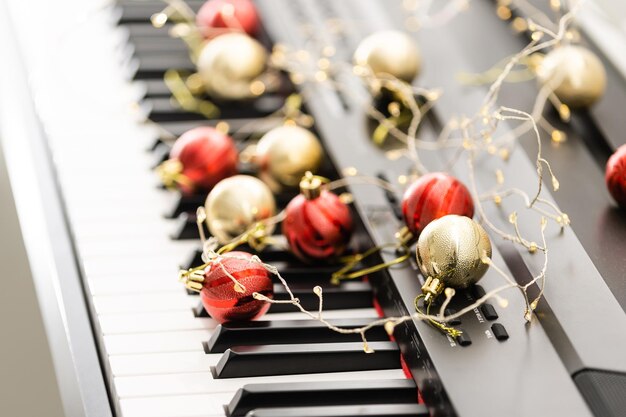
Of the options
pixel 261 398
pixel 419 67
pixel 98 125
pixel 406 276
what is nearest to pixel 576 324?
pixel 406 276

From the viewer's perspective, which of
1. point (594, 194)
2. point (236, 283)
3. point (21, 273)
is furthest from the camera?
point (21, 273)

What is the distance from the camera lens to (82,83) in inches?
57.8

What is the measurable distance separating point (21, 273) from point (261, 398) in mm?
848

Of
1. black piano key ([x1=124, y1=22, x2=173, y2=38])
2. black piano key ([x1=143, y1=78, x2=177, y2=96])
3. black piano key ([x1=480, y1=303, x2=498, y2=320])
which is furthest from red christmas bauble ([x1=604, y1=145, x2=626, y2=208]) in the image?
black piano key ([x1=124, y1=22, x2=173, y2=38])

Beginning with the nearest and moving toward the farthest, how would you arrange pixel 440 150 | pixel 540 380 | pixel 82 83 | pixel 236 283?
pixel 540 380
pixel 236 283
pixel 440 150
pixel 82 83

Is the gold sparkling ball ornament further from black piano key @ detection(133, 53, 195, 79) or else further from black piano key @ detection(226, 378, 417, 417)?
black piano key @ detection(133, 53, 195, 79)

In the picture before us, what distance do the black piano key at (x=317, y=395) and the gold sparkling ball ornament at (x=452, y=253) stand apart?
0.32ft

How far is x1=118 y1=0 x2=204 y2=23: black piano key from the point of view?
1571 millimetres

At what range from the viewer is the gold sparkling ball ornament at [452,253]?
3.18 feet

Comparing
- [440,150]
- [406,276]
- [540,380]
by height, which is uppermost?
[440,150]

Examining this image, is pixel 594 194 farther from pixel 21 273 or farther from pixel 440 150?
pixel 21 273

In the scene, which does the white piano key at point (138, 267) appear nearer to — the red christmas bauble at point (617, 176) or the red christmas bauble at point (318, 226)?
the red christmas bauble at point (318, 226)

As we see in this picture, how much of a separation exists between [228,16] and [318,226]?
54cm

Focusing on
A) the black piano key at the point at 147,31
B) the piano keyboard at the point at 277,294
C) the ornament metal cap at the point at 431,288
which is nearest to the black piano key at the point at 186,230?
the piano keyboard at the point at 277,294
